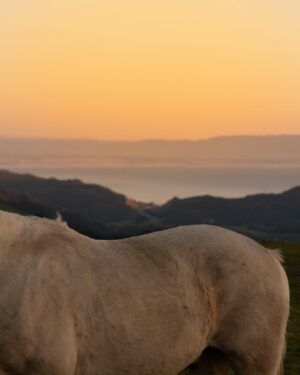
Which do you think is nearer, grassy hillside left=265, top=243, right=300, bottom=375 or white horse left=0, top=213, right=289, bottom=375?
white horse left=0, top=213, right=289, bottom=375

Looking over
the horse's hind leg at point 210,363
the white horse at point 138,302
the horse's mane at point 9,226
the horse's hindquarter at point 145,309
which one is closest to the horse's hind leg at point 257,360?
the white horse at point 138,302

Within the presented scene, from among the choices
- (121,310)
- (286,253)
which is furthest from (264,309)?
(286,253)

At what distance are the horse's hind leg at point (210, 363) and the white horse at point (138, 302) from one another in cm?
1

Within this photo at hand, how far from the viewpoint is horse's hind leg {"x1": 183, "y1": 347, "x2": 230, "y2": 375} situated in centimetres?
740

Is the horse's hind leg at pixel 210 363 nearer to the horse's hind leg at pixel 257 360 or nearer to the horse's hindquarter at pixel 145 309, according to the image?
the horse's hind leg at pixel 257 360

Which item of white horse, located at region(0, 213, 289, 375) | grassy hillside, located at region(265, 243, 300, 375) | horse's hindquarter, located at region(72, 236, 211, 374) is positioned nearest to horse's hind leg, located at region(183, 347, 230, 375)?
white horse, located at region(0, 213, 289, 375)

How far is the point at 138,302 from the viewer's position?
261 inches

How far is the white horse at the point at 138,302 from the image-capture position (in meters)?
6.17

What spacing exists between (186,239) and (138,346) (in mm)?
1155

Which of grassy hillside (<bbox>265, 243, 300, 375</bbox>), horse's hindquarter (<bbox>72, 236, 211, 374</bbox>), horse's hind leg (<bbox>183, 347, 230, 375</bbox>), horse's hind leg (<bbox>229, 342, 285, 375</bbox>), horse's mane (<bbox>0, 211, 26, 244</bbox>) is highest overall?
horse's mane (<bbox>0, 211, 26, 244</bbox>)

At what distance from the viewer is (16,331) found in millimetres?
6066

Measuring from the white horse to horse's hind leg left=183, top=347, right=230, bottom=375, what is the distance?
1 centimetres

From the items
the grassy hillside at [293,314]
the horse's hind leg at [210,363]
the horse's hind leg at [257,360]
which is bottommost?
the grassy hillside at [293,314]

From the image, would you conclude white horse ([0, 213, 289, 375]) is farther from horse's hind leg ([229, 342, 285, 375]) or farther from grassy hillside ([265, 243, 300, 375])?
grassy hillside ([265, 243, 300, 375])
